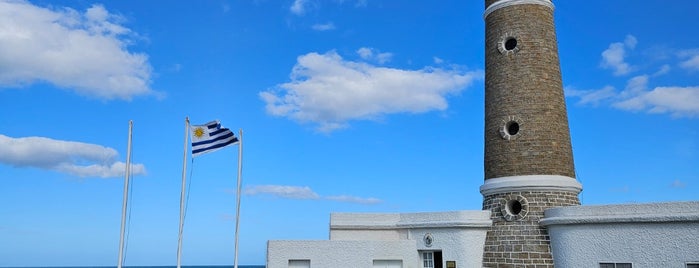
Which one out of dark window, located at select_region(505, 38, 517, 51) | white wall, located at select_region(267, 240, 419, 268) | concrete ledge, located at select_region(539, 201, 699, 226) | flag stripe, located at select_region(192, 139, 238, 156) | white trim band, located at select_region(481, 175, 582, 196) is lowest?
white wall, located at select_region(267, 240, 419, 268)

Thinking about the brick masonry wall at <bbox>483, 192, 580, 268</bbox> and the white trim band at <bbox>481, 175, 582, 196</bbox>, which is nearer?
the brick masonry wall at <bbox>483, 192, 580, 268</bbox>

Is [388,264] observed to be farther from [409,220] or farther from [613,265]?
[613,265]

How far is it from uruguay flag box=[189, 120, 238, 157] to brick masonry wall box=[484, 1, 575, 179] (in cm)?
915

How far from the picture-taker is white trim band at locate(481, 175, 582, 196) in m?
20.2

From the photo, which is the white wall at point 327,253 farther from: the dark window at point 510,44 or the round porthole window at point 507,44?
the dark window at point 510,44

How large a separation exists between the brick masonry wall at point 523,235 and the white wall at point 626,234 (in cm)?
35

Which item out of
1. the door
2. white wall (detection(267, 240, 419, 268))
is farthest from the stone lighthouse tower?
white wall (detection(267, 240, 419, 268))

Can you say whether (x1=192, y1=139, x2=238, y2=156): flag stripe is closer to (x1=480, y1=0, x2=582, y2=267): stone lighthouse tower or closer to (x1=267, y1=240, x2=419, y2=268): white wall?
(x1=267, y1=240, x2=419, y2=268): white wall

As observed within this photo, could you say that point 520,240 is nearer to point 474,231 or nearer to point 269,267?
point 474,231

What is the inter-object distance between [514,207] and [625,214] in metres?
3.76

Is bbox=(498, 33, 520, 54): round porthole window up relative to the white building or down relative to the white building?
up

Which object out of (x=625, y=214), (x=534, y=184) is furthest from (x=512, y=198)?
(x=625, y=214)

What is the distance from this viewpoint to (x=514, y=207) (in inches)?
819

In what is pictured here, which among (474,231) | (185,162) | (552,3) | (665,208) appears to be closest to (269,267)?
(185,162)
